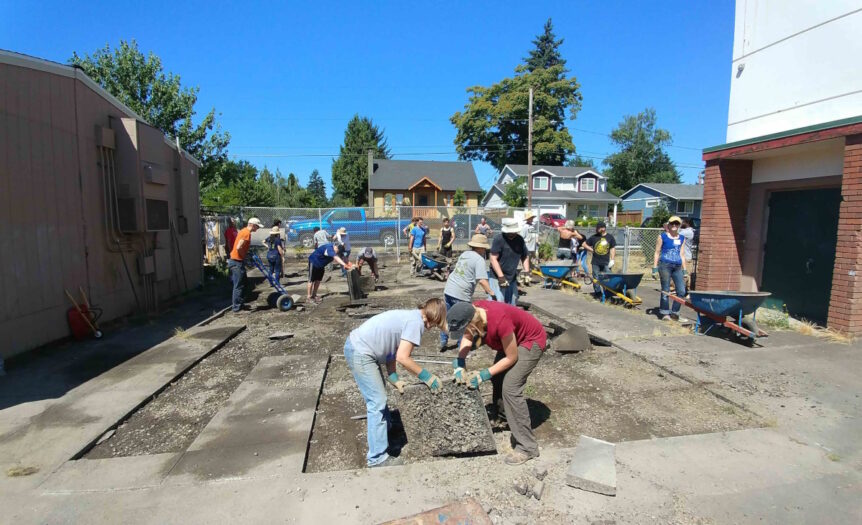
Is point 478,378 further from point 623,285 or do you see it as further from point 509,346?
point 623,285

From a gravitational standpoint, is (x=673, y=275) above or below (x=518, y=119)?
below

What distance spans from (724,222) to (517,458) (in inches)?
291

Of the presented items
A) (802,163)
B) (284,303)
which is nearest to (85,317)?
(284,303)

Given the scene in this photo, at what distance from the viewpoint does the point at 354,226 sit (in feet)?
69.0

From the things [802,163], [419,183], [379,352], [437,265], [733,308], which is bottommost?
[437,265]

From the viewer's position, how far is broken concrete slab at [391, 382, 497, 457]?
364cm

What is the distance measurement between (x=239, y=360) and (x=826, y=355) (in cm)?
773

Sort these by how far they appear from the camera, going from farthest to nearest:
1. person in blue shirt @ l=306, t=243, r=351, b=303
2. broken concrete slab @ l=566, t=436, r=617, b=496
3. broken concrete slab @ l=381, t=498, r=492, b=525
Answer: person in blue shirt @ l=306, t=243, r=351, b=303 < broken concrete slab @ l=566, t=436, r=617, b=496 < broken concrete slab @ l=381, t=498, r=492, b=525

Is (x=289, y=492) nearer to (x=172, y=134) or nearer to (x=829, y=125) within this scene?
(x=829, y=125)

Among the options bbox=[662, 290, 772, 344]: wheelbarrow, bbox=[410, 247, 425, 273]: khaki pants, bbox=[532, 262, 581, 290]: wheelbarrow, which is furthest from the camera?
bbox=[410, 247, 425, 273]: khaki pants

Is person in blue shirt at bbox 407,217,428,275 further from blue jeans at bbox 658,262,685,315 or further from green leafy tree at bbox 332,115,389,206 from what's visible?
green leafy tree at bbox 332,115,389,206

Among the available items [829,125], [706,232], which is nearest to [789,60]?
[829,125]

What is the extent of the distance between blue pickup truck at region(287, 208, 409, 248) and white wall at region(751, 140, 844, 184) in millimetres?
14508

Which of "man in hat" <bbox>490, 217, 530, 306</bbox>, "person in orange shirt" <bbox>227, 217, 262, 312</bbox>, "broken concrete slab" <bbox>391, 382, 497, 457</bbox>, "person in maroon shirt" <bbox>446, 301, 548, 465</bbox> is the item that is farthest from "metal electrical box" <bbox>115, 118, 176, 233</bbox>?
"person in maroon shirt" <bbox>446, 301, 548, 465</bbox>
